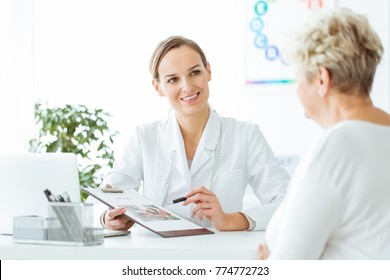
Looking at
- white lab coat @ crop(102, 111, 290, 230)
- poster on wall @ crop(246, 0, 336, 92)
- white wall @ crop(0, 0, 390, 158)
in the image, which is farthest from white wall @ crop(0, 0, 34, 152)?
white lab coat @ crop(102, 111, 290, 230)

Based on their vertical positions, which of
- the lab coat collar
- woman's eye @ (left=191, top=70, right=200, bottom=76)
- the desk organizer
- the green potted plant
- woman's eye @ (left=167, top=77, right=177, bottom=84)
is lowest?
the green potted plant

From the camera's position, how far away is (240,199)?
292cm

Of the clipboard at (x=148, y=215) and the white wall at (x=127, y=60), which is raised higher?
the white wall at (x=127, y=60)

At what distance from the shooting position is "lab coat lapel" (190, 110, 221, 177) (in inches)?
112

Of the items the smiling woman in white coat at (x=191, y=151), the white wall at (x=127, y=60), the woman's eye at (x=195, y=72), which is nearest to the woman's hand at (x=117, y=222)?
the smiling woman in white coat at (x=191, y=151)

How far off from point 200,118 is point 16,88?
248 centimetres

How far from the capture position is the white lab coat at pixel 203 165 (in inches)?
112

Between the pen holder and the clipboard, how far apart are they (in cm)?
20

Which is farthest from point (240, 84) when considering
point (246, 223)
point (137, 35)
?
point (246, 223)

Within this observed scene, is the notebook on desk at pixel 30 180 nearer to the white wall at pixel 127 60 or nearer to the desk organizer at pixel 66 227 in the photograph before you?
the desk organizer at pixel 66 227

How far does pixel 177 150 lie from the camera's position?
2.89 metres

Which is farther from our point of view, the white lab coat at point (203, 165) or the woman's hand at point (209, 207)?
the white lab coat at point (203, 165)

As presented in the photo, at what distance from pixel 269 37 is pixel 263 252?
323 cm

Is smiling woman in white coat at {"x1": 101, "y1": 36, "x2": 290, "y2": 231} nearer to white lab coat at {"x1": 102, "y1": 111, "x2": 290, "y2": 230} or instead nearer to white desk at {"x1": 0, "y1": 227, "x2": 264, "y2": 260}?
white lab coat at {"x1": 102, "y1": 111, "x2": 290, "y2": 230}
